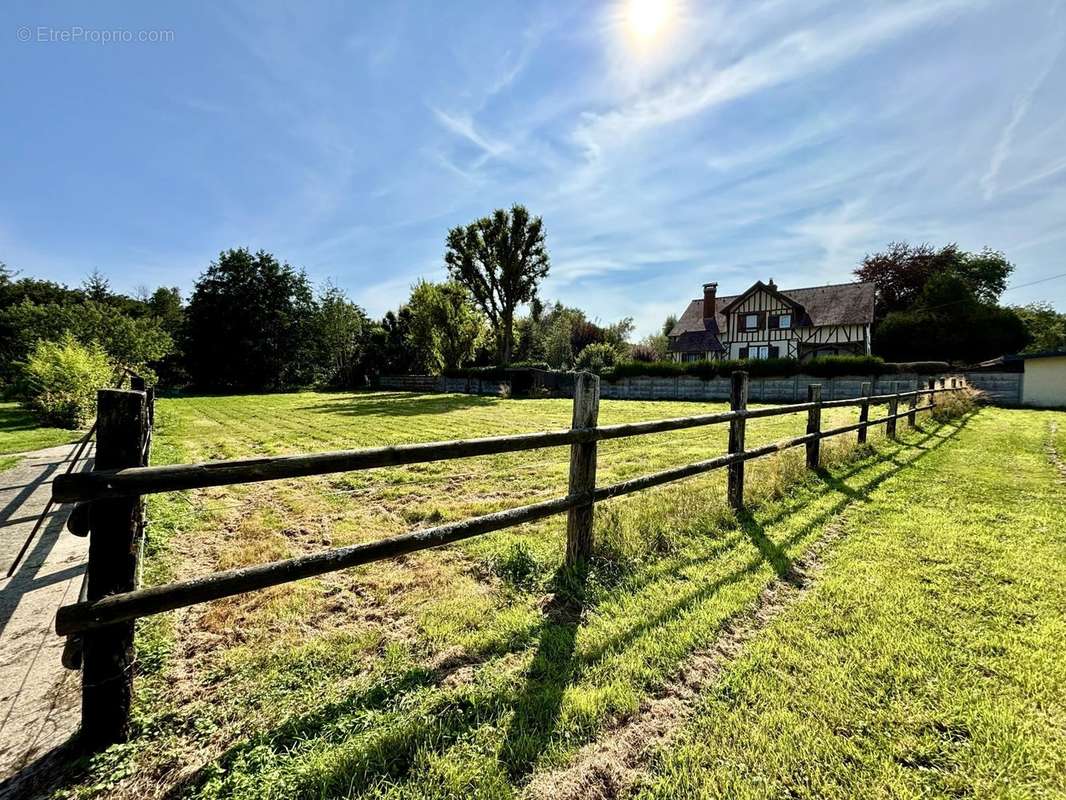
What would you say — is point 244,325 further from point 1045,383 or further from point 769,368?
point 1045,383

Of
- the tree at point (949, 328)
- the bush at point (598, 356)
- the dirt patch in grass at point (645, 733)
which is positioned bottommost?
the dirt patch in grass at point (645, 733)

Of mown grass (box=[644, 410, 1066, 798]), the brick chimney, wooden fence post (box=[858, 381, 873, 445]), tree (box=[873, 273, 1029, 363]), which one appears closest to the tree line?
tree (box=[873, 273, 1029, 363])

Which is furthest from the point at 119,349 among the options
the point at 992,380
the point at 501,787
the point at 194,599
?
the point at 992,380

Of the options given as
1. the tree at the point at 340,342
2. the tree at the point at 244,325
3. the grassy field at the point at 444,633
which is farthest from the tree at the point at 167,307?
the grassy field at the point at 444,633

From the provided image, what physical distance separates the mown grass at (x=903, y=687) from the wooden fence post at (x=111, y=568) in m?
2.27

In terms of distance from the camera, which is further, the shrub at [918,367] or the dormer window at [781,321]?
the dormer window at [781,321]

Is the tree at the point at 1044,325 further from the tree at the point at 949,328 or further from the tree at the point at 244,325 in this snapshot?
the tree at the point at 244,325

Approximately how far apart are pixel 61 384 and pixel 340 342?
28.6m

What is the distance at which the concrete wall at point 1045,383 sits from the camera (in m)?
19.3

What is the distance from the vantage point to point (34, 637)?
8.89ft

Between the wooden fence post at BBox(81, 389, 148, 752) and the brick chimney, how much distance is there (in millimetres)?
41063

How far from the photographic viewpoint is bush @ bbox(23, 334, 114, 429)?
1159 cm

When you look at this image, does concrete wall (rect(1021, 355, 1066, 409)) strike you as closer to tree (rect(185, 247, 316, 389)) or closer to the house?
the house

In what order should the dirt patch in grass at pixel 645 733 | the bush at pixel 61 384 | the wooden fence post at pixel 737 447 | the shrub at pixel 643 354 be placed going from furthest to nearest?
the shrub at pixel 643 354 < the bush at pixel 61 384 < the wooden fence post at pixel 737 447 < the dirt patch in grass at pixel 645 733
